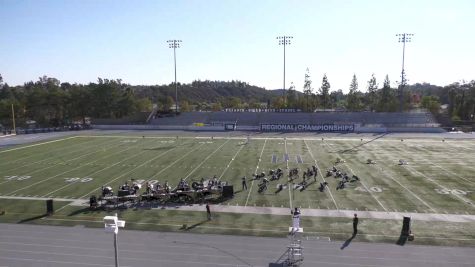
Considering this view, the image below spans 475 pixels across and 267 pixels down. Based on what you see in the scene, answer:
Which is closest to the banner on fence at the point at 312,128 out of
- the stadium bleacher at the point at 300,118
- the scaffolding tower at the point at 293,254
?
the stadium bleacher at the point at 300,118

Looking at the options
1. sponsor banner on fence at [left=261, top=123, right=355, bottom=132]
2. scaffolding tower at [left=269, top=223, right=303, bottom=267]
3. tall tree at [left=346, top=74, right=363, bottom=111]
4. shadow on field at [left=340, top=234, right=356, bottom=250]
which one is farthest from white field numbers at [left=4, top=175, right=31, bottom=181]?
tall tree at [left=346, top=74, right=363, bottom=111]

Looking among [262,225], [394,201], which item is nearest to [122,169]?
[262,225]

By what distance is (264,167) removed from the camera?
34.6m

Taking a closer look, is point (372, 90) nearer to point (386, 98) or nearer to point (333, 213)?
point (386, 98)

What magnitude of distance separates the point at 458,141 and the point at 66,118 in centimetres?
7856

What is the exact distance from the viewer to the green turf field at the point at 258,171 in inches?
784

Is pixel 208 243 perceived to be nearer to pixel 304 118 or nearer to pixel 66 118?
pixel 304 118

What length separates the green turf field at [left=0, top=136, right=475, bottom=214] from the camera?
973 inches

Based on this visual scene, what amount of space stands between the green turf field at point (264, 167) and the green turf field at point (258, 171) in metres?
0.08

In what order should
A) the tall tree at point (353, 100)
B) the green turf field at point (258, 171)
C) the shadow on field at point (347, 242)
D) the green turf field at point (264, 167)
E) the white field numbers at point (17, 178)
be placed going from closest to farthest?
1. the shadow on field at point (347, 242)
2. the green turf field at point (258, 171)
3. the green turf field at point (264, 167)
4. the white field numbers at point (17, 178)
5. the tall tree at point (353, 100)

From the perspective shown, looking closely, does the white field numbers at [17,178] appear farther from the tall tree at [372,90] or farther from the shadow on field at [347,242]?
the tall tree at [372,90]

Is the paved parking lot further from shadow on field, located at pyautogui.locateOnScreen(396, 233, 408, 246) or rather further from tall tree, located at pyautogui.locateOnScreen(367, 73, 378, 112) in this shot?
tall tree, located at pyautogui.locateOnScreen(367, 73, 378, 112)

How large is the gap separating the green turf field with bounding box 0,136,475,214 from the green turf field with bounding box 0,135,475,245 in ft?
0.26

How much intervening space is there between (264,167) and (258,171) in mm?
1812
